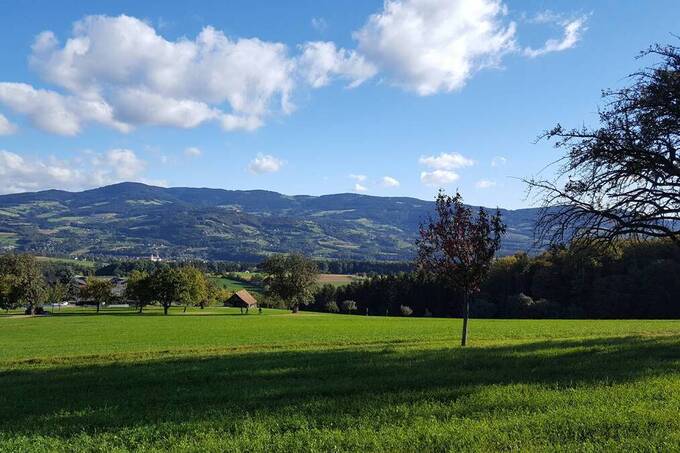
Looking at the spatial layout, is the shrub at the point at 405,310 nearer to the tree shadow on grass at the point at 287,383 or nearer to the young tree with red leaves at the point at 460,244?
the young tree with red leaves at the point at 460,244

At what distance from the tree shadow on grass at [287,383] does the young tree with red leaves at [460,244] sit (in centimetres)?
434

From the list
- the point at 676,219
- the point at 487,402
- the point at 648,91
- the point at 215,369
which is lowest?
the point at 215,369

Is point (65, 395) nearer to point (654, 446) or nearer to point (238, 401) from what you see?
point (238, 401)

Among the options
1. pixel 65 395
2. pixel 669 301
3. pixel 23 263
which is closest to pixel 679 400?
pixel 65 395

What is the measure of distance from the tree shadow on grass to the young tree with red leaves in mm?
4344

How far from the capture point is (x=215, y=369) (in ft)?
51.6

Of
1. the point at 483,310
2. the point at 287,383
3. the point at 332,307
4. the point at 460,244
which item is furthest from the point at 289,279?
the point at 287,383

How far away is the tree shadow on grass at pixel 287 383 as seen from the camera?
966 centimetres

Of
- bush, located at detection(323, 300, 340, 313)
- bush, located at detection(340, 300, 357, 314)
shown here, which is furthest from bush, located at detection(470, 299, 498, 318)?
bush, located at detection(323, 300, 340, 313)

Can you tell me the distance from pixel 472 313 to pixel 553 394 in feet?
303

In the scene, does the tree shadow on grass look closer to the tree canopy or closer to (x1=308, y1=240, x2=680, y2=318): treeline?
(x1=308, y1=240, x2=680, y2=318): treeline

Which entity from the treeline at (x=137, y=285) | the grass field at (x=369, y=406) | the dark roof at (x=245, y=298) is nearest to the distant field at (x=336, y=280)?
the dark roof at (x=245, y=298)

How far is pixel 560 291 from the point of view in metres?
93.1

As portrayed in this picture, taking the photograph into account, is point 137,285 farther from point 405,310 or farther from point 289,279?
point 405,310
